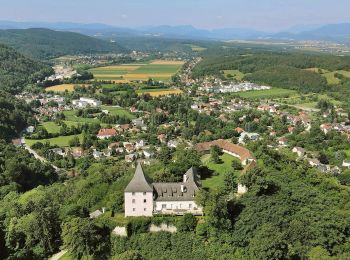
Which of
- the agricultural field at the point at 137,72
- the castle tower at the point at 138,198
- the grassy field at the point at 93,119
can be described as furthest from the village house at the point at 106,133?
the agricultural field at the point at 137,72

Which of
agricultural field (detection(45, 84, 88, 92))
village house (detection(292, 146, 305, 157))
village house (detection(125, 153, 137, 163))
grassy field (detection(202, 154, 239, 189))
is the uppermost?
grassy field (detection(202, 154, 239, 189))

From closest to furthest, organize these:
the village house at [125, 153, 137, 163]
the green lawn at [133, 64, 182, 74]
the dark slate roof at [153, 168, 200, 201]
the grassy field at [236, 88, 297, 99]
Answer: the dark slate roof at [153, 168, 200, 201], the village house at [125, 153, 137, 163], the grassy field at [236, 88, 297, 99], the green lawn at [133, 64, 182, 74]

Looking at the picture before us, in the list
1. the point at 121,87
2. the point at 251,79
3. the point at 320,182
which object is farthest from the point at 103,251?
the point at 251,79

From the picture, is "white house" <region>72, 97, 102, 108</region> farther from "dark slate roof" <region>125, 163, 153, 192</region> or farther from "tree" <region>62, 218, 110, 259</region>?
"tree" <region>62, 218, 110, 259</region>

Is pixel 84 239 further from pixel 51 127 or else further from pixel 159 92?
pixel 159 92

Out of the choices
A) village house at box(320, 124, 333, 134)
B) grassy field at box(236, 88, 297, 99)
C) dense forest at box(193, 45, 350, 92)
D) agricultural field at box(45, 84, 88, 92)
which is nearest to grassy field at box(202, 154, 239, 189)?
village house at box(320, 124, 333, 134)

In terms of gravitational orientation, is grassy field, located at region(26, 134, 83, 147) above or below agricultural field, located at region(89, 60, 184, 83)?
above

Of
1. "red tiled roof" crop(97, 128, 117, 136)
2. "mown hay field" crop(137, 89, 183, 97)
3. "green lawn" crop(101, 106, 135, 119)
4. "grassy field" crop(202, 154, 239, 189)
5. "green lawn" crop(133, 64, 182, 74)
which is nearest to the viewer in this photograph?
"grassy field" crop(202, 154, 239, 189)
